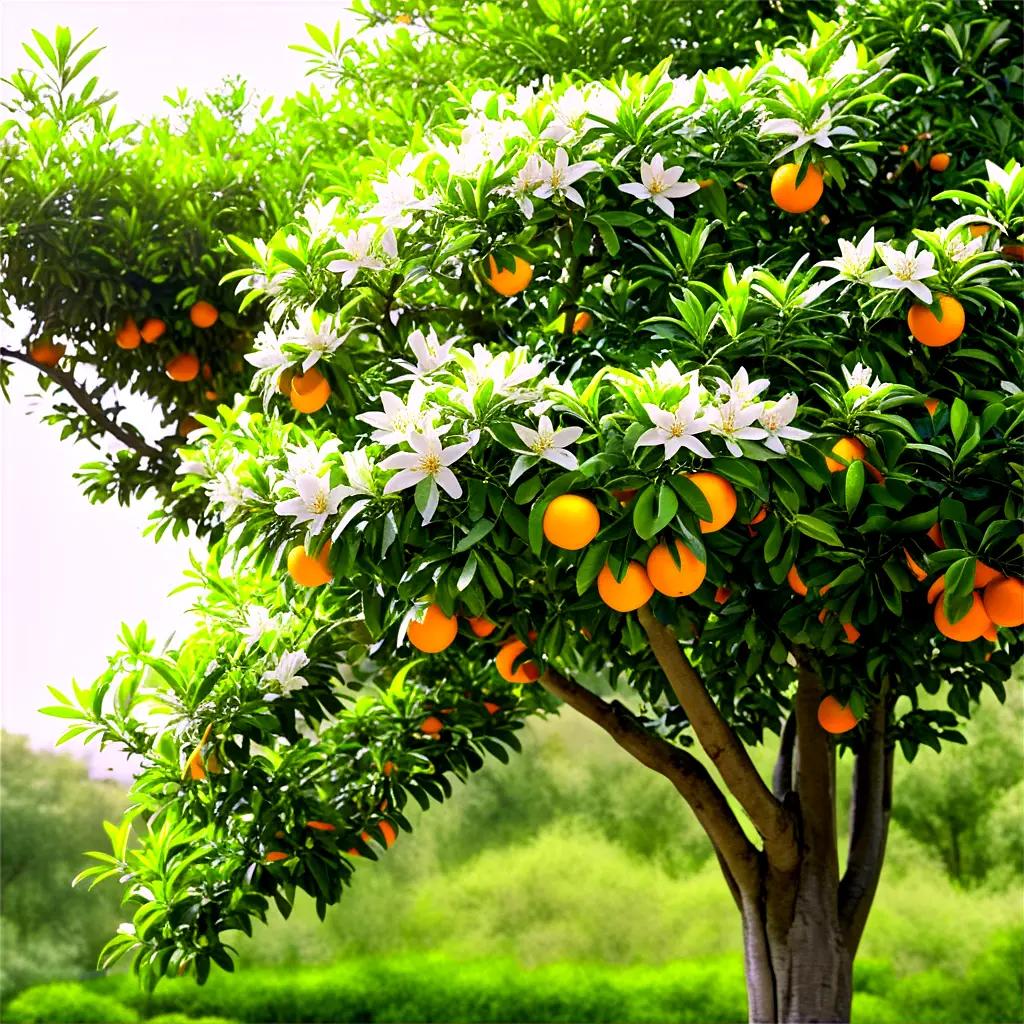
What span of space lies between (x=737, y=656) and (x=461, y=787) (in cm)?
308

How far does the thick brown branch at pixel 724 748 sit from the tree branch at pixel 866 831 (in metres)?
0.30

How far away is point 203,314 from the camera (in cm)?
260

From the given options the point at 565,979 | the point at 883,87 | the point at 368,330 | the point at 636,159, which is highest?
the point at 883,87

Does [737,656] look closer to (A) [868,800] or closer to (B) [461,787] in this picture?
(A) [868,800]

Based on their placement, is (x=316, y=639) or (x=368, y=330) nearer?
(x=368, y=330)

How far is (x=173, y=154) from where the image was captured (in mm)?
2580

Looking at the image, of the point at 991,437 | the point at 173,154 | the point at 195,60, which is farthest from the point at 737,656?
the point at 195,60

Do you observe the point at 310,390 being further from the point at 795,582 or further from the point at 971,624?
the point at 971,624

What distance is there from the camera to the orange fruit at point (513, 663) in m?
1.96

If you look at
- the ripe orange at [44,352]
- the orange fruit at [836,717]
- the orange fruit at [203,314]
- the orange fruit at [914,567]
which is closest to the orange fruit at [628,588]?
the orange fruit at [914,567]

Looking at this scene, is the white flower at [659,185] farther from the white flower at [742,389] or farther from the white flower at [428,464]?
the white flower at [428,464]

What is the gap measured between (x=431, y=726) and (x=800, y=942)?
85cm

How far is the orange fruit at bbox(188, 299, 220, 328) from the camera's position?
259 cm

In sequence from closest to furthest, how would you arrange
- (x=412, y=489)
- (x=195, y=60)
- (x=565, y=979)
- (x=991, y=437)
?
(x=412, y=489) → (x=991, y=437) → (x=195, y=60) → (x=565, y=979)
